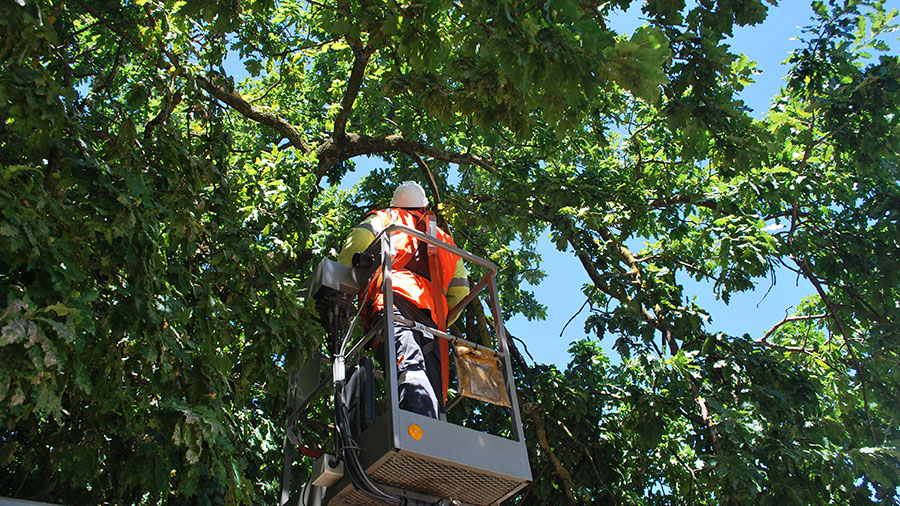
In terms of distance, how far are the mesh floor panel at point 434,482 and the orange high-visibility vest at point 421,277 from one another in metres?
0.84

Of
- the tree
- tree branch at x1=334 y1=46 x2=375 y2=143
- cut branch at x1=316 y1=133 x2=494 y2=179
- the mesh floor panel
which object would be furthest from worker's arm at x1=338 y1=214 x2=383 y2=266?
cut branch at x1=316 y1=133 x2=494 y2=179

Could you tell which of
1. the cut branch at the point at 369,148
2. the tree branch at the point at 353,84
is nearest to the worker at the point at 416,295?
the tree branch at the point at 353,84

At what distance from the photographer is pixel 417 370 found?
448 centimetres

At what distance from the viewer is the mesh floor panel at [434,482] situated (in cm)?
392

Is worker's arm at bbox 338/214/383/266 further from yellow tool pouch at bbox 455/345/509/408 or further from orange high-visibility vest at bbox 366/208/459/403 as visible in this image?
yellow tool pouch at bbox 455/345/509/408

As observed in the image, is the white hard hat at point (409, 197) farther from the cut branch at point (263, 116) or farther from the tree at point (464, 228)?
the cut branch at point (263, 116)

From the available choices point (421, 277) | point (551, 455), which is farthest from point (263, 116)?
point (551, 455)

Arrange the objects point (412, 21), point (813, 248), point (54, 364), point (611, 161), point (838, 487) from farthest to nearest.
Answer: point (611, 161) < point (813, 248) < point (838, 487) < point (412, 21) < point (54, 364)

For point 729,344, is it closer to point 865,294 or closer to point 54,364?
point 865,294

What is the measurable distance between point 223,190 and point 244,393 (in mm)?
1355

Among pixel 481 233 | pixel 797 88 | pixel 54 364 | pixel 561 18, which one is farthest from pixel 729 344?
pixel 54 364

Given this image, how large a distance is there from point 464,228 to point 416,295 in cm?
413

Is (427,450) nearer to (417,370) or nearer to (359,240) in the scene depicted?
(417,370)

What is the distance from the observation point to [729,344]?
24.5ft
